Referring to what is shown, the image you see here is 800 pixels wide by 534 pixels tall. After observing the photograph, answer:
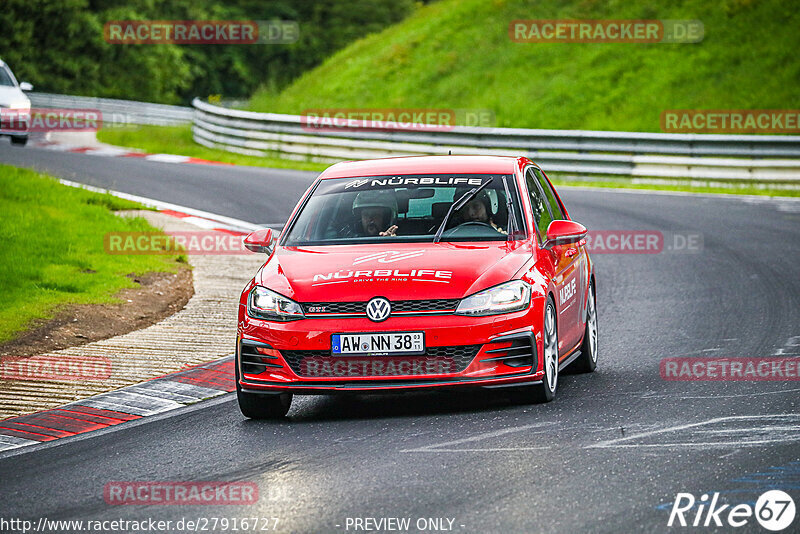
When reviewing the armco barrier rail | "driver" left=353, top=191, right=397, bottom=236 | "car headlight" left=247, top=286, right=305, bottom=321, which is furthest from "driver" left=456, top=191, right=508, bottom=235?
the armco barrier rail

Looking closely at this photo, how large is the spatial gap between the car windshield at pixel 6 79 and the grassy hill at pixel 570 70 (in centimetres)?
1230

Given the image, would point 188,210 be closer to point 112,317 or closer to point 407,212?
point 112,317

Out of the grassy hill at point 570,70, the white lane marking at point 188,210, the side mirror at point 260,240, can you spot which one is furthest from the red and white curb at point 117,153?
the side mirror at point 260,240

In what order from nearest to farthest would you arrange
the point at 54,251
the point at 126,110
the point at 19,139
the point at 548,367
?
1. the point at 548,367
2. the point at 54,251
3. the point at 19,139
4. the point at 126,110

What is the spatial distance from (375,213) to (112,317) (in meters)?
4.02

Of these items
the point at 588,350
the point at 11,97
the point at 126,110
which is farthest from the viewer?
the point at 126,110

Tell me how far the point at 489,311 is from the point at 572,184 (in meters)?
17.4

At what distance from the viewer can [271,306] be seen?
7941 mm

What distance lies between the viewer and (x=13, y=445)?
7664 mm

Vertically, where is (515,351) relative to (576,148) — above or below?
above

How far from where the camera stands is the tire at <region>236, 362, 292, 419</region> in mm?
8078

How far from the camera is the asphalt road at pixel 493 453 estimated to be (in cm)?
583

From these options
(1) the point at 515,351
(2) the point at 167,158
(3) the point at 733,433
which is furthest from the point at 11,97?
(3) the point at 733,433

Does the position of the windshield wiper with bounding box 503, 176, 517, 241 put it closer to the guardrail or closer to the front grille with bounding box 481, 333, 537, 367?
the front grille with bounding box 481, 333, 537, 367
